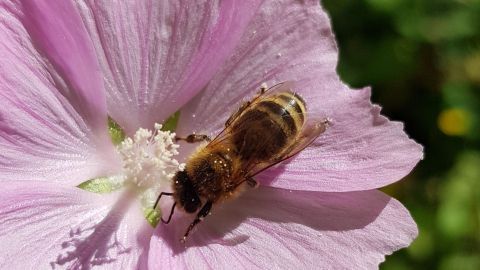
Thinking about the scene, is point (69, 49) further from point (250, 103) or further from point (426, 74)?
point (426, 74)

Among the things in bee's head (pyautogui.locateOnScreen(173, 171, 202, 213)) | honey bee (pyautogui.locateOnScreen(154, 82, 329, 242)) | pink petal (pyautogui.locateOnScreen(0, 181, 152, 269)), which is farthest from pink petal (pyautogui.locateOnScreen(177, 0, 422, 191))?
pink petal (pyautogui.locateOnScreen(0, 181, 152, 269))

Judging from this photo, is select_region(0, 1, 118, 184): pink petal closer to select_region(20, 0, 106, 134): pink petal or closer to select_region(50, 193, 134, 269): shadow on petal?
select_region(20, 0, 106, 134): pink petal

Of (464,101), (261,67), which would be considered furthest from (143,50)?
(464,101)

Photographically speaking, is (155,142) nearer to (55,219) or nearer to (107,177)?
(107,177)

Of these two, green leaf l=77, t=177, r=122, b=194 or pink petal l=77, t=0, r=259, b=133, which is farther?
green leaf l=77, t=177, r=122, b=194

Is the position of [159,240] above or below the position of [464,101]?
above

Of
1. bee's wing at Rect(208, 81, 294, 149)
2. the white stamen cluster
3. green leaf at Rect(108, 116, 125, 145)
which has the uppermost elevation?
green leaf at Rect(108, 116, 125, 145)

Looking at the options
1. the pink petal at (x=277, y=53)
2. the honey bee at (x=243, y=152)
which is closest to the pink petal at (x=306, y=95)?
the pink petal at (x=277, y=53)

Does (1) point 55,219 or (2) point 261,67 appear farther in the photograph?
(2) point 261,67
